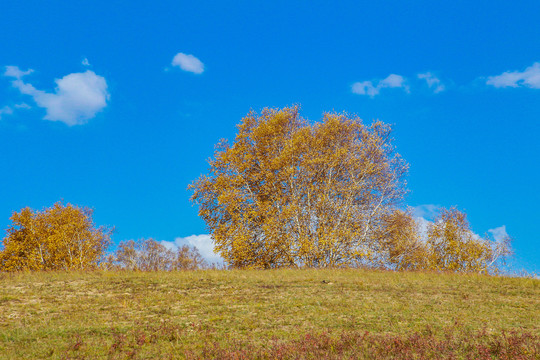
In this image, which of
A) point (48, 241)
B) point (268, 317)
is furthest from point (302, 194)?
point (48, 241)

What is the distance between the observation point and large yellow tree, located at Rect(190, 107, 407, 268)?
31.1 meters

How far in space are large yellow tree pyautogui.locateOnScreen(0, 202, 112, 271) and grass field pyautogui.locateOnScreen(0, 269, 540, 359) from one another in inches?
1220

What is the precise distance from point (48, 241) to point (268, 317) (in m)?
46.5

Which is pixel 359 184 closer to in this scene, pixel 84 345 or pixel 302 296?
pixel 302 296

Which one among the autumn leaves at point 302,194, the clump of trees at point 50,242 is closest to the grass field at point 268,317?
the autumn leaves at point 302,194

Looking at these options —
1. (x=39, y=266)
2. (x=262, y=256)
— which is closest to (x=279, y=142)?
(x=262, y=256)

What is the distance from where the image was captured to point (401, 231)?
125ft

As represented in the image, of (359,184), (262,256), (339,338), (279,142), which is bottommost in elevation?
(339,338)

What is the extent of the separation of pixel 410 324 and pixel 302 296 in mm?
4996

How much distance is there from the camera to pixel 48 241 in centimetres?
5047

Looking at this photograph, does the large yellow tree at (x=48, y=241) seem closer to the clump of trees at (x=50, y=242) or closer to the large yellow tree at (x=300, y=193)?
the clump of trees at (x=50, y=242)

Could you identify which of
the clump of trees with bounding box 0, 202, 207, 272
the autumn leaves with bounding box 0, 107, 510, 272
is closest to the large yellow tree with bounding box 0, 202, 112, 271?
the clump of trees with bounding box 0, 202, 207, 272

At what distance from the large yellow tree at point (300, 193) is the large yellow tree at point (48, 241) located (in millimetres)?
24378

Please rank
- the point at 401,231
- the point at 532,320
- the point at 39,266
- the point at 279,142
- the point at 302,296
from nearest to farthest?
the point at 532,320 < the point at 302,296 < the point at 279,142 < the point at 401,231 < the point at 39,266
